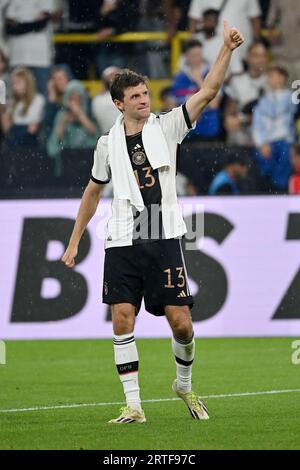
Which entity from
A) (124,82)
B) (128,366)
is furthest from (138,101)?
(128,366)

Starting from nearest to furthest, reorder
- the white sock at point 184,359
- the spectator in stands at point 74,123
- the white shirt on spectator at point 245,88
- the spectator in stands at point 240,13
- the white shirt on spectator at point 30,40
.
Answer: the white sock at point 184,359 → the spectator in stands at point 74,123 → the white shirt on spectator at point 245,88 → the spectator in stands at point 240,13 → the white shirt on spectator at point 30,40

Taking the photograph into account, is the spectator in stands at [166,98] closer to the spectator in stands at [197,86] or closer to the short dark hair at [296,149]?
the spectator in stands at [197,86]

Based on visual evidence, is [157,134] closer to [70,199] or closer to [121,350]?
[121,350]

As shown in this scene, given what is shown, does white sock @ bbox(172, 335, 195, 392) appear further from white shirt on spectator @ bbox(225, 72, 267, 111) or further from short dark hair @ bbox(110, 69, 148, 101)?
white shirt on spectator @ bbox(225, 72, 267, 111)

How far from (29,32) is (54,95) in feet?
3.54

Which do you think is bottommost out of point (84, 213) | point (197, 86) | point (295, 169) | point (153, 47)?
point (295, 169)

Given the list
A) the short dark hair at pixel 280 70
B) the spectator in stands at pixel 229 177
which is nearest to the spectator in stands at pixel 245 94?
the short dark hair at pixel 280 70

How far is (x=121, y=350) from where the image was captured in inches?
303

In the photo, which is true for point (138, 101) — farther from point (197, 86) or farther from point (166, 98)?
point (166, 98)

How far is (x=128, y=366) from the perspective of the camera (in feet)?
25.2

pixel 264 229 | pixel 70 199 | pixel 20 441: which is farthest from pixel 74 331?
pixel 20 441

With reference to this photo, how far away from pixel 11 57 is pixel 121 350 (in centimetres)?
876

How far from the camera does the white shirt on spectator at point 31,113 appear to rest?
15.3 m

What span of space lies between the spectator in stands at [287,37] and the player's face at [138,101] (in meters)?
7.36
